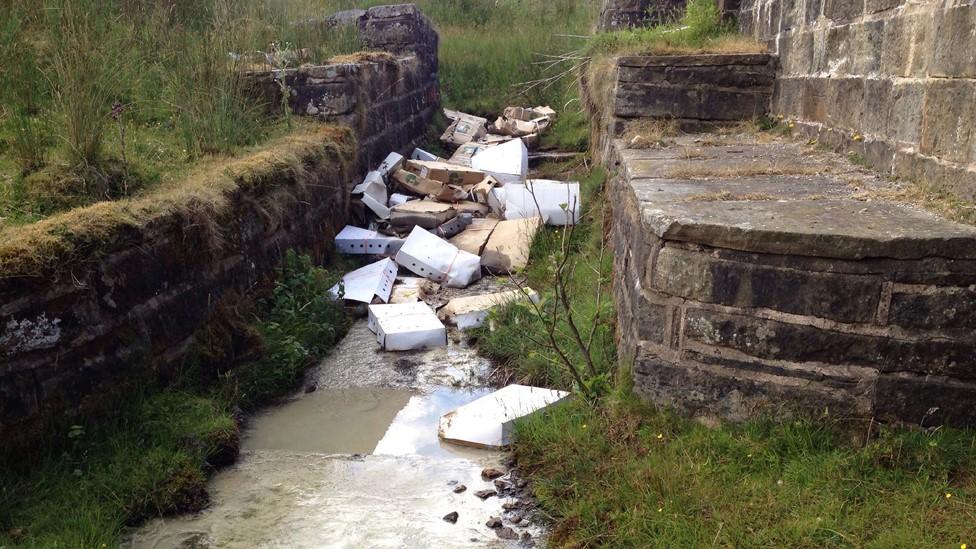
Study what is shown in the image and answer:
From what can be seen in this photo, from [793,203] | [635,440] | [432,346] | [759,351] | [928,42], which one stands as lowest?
[432,346]

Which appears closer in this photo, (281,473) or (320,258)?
(281,473)

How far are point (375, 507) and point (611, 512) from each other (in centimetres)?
102

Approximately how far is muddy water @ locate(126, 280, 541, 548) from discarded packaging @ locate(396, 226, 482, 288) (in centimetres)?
149

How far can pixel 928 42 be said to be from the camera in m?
3.35

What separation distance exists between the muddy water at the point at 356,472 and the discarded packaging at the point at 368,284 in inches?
32.5

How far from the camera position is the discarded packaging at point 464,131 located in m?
11.0

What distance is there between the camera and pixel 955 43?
309 cm

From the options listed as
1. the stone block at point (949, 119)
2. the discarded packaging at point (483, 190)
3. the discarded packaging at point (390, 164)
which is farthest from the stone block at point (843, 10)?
the discarded packaging at point (390, 164)

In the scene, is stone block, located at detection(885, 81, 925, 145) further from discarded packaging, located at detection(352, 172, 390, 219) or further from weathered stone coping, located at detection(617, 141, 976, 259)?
discarded packaging, located at detection(352, 172, 390, 219)

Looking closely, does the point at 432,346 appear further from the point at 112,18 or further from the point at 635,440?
the point at 112,18

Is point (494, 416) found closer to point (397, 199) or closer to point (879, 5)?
point (879, 5)

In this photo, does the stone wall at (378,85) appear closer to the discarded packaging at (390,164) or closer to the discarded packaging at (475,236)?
the discarded packaging at (390,164)

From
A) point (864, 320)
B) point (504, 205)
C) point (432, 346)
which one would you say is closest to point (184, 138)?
point (432, 346)

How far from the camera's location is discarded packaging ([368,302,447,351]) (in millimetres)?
5156
